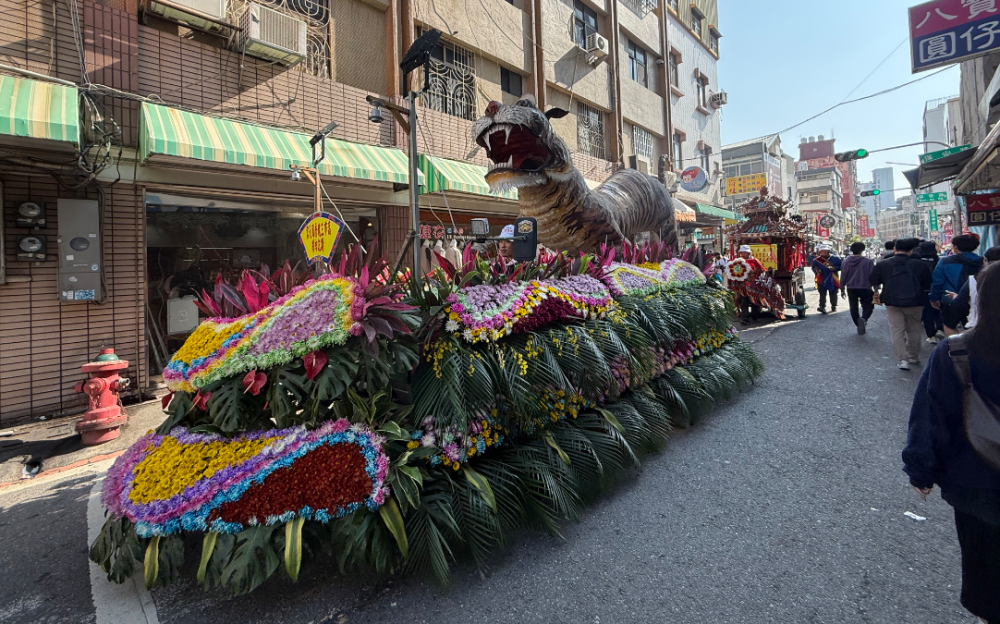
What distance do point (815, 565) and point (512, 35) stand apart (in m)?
11.6

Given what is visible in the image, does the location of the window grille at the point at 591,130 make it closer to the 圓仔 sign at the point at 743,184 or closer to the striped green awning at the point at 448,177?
the striped green awning at the point at 448,177

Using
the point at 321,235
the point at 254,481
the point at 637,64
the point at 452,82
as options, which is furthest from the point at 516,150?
the point at 637,64

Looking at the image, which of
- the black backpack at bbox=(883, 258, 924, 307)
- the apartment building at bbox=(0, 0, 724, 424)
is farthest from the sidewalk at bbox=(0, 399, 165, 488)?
the black backpack at bbox=(883, 258, 924, 307)

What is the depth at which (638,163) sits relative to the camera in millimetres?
15250

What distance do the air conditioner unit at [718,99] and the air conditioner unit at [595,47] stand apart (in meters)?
10.3

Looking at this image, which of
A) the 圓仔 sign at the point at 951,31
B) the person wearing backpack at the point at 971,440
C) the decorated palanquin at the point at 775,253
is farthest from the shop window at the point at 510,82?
the person wearing backpack at the point at 971,440

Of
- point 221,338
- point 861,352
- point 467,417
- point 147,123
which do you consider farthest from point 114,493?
point 861,352

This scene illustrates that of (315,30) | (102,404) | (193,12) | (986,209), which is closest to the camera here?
(102,404)

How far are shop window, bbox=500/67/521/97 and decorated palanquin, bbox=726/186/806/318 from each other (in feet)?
21.2

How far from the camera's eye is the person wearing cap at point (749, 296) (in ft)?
31.5

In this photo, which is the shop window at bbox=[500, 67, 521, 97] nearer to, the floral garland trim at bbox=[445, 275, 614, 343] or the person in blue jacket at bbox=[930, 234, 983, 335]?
the person in blue jacket at bbox=[930, 234, 983, 335]

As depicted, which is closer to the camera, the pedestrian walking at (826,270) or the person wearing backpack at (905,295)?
the person wearing backpack at (905,295)

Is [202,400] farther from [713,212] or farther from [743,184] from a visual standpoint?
[743,184]

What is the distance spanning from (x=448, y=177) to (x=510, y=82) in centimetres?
478
